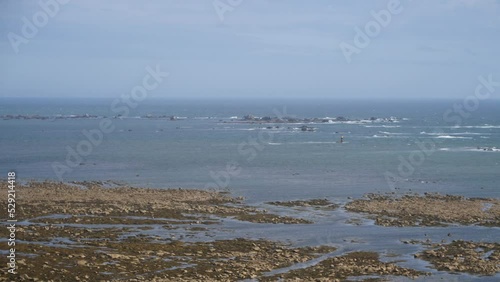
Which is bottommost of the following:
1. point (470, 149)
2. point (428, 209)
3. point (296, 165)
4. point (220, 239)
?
point (220, 239)

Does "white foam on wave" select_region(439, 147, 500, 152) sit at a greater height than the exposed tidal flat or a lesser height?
greater

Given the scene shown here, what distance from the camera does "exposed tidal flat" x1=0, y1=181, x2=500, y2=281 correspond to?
85.5 feet

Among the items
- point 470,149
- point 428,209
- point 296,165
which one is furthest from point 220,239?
point 470,149

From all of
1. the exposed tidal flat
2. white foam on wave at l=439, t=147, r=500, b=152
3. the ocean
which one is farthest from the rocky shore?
white foam on wave at l=439, t=147, r=500, b=152

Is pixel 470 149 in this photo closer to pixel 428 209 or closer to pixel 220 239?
pixel 428 209

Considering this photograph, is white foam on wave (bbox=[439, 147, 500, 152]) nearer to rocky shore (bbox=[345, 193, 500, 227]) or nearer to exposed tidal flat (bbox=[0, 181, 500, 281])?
rocky shore (bbox=[345, 193, 500, 227])

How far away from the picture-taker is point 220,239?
3262 cm

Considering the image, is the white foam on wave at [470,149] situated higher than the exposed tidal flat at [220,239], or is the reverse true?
the white foam on wave at [470,149]

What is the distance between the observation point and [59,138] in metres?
98.0

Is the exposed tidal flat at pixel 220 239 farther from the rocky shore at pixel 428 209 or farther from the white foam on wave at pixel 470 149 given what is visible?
the white foam on wave at pixel 470 149

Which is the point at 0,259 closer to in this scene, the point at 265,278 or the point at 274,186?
the point at 265,278

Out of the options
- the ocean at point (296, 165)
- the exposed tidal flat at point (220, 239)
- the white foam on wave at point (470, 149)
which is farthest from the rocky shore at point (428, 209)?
the white foam on wave at point (470, 149)

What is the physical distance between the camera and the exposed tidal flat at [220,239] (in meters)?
26.0

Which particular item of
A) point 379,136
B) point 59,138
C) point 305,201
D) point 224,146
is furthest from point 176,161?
point 379,136
